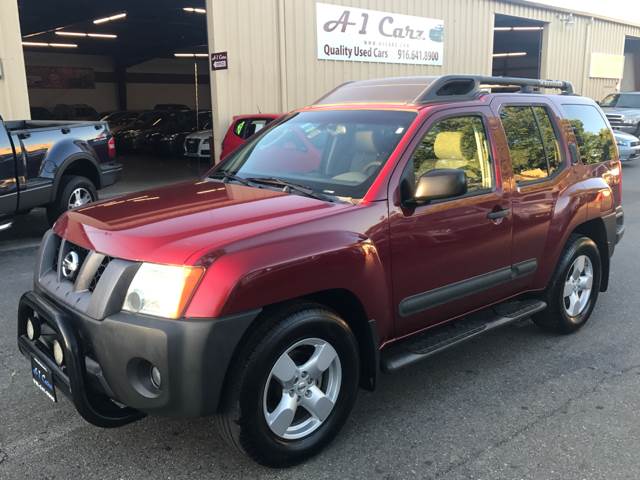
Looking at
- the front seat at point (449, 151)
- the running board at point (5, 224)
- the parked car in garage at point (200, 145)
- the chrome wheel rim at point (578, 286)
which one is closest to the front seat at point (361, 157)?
the front seat at point (449, 151)

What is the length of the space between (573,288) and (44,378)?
12.3 feet

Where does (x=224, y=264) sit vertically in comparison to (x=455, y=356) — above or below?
above

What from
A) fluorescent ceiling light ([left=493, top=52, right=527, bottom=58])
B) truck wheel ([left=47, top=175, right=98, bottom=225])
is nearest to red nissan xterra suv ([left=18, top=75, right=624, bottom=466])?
truck wheel ([left=47, top=175, right=98, bottom=225])

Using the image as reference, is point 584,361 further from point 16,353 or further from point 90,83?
point 90,83

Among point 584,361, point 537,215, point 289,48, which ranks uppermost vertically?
point 289,48

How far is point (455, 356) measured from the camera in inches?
169

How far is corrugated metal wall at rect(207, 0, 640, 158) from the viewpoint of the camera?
12219 millimetres

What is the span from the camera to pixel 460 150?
379cm

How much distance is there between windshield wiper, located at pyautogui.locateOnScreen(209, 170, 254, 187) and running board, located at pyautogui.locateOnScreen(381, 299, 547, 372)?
132 cm

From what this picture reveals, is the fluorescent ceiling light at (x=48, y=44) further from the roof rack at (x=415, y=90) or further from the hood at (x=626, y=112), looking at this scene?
the roof rack at (x=415, y=90)

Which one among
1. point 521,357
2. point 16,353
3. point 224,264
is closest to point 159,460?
point 224,264

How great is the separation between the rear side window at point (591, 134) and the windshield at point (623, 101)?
16963 mm

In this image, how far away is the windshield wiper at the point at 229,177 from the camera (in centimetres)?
375

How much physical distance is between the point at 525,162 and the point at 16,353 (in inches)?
148
